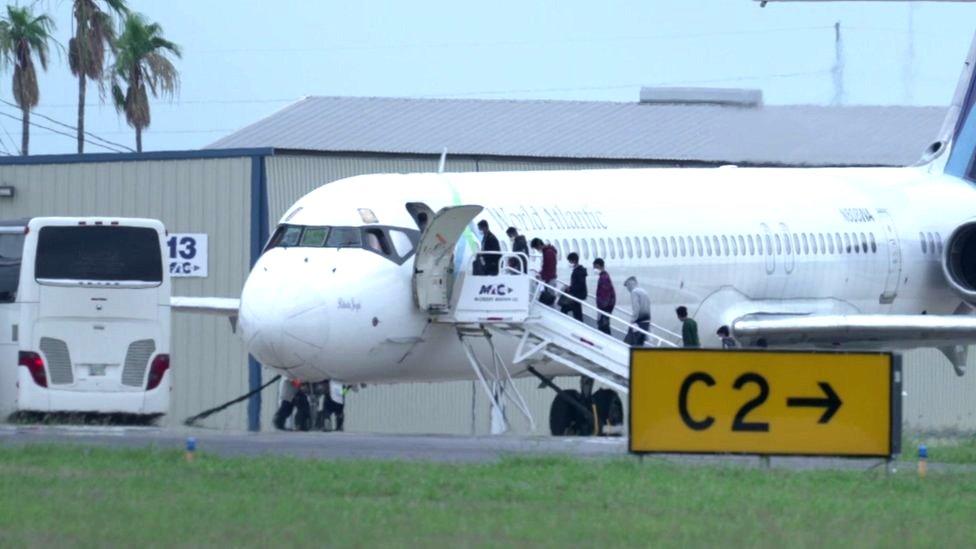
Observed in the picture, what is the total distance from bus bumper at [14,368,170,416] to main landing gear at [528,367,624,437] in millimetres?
6613

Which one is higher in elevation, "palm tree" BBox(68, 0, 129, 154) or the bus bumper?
"palm tree" BBox(68, 0, 129, 154)

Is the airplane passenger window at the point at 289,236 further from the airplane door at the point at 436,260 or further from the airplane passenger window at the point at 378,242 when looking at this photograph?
the airplane door at the point at 436,260

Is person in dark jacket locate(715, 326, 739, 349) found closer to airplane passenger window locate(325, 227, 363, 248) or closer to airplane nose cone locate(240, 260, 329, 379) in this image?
airplane passenger window locate(325, 227, 363, 248)

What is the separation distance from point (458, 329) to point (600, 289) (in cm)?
248

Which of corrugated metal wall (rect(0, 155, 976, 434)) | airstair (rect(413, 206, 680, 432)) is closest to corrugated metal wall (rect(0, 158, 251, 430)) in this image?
corrugated metal wall (rect(0, 155, 976, 434))

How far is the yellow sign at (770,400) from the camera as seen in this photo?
16828mm

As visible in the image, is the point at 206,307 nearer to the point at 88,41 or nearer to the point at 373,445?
the point at 373,445

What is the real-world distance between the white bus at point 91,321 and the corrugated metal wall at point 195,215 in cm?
1150

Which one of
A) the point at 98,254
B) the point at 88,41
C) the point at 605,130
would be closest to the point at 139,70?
the point at 88,41

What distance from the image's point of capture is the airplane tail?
35.5m

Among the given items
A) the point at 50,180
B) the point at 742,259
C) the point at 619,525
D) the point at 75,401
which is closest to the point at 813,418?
the point at 619,525

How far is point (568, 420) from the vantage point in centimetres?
2950

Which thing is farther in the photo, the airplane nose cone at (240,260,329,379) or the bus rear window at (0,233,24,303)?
the bus rear window at (0,233,24,303)

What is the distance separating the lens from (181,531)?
12.4 m
